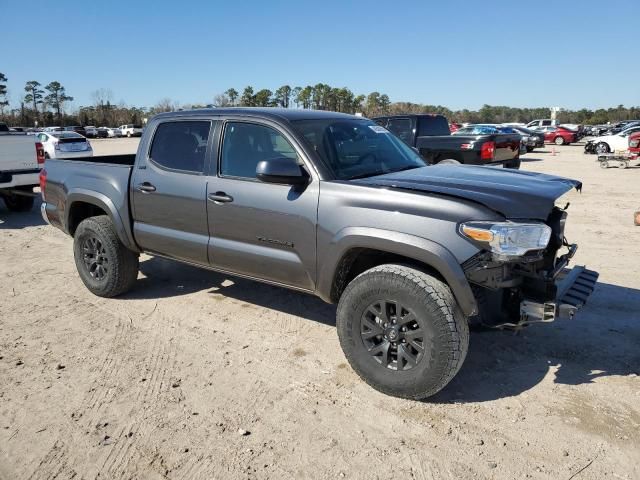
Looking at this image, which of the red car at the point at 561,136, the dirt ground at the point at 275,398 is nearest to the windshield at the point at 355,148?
the dirt ground at the point at 275,398

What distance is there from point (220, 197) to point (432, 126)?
964cm

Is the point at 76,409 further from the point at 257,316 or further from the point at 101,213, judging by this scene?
the point at 101,213

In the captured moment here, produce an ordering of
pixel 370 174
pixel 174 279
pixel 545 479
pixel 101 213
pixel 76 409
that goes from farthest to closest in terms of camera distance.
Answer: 1. pixel 174 279
2. pixel 101 213
3. pixel 370 174
4. pixel 76 409
5. pixel 545 479

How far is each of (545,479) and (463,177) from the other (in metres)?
2.01

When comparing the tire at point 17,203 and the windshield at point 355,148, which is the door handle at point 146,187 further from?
the tire at point 17,203

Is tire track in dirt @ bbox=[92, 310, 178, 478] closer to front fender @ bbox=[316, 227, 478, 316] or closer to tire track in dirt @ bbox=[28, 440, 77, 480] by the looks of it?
tire track in dirt @ bbox=[28, 440, 77, 480]

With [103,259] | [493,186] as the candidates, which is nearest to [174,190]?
[103,259]

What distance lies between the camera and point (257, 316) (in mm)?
4750

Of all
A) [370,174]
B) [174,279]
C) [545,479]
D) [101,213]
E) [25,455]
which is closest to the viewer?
[545,479]

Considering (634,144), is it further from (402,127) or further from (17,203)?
(17,203)

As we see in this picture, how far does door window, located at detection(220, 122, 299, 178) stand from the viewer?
3.95 metres

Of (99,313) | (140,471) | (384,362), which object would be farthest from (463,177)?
(99,313)

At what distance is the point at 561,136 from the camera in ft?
113

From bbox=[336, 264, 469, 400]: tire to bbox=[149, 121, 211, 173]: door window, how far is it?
1.88 m
